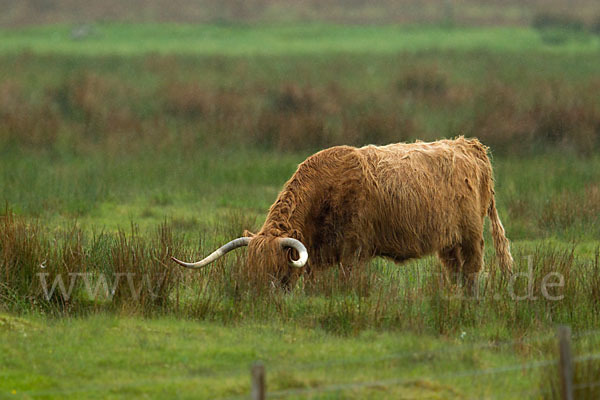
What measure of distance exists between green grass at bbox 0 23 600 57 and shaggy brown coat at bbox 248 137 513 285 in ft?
77.3

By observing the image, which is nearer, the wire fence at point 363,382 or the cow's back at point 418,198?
the wire fence at point 363,382

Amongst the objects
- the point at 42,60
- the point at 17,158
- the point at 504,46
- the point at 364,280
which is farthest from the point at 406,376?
the point at 504,46

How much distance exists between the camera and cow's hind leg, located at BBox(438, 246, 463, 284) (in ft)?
30.4

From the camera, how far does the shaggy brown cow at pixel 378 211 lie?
852cm

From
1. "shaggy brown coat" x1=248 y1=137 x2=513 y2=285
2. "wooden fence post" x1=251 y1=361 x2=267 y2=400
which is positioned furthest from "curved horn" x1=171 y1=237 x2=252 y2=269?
"wooden fence post" x1=251 y1=361 x2=267 y2=400

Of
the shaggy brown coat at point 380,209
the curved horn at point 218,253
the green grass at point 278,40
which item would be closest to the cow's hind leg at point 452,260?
the shaggy brown coat at point 380,209

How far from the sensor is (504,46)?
34875 millimetres

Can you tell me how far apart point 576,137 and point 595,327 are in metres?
10.6

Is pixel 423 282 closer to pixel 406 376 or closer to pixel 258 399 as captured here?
pixel 406 376

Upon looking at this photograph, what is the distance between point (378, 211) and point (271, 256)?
1233mm

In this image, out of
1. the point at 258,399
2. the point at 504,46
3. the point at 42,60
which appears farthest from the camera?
the point at 504,46

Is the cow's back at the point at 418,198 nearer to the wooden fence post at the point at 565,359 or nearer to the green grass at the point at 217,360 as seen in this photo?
the green grass at the point at 217,360

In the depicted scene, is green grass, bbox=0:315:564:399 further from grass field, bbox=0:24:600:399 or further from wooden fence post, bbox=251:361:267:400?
wooden fence post, bbox=251:361:267:400

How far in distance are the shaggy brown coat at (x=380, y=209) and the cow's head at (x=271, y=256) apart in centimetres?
1
